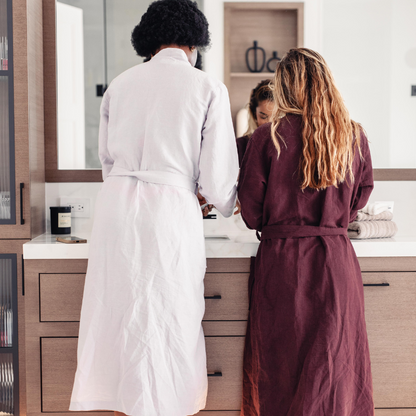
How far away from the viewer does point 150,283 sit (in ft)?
3.67

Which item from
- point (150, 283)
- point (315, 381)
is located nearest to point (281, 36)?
point (150, 283)

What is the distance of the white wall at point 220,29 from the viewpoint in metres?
1.83

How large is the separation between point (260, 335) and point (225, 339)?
10.7 inches

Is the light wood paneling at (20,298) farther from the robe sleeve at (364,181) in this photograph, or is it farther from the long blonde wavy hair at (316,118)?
the robe sleeve at (364,181)

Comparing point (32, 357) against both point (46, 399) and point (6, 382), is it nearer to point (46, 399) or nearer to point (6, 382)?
point (46, 399)

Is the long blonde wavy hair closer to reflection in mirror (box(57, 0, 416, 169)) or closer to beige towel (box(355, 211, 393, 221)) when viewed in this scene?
beige towel (box(355, 211, 393, 221))

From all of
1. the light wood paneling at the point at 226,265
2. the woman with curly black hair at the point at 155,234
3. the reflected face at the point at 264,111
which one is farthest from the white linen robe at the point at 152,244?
the reflected face at the point at 264,111

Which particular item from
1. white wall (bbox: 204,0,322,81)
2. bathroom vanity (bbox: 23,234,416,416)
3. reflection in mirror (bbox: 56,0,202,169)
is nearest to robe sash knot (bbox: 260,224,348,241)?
bathroom vanity (bbox: 23,234,416,416)

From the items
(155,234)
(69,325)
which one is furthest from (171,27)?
(69,325)

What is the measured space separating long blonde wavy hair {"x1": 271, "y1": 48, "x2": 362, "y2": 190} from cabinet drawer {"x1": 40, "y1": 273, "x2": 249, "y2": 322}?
1.63 feet

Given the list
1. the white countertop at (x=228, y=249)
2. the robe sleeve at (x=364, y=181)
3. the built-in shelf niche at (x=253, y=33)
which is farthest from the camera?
the built-in shelf niche at (x=253, y=33)

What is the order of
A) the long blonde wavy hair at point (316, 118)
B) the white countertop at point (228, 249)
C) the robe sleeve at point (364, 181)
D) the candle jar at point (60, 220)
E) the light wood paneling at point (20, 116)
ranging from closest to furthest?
the long blonde wavy hair at point (316, 118)
the robe sleeve at point (364, 181)
the white countertop at point (228, 249)
the light wood paneling at point (20, 116)
the candle jar at point (60, 220)

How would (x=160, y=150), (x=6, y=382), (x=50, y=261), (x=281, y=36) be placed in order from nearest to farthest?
(x=160, y=150) < (x=50, y=261) < (x=6, y=382) < (x=281, y=36)

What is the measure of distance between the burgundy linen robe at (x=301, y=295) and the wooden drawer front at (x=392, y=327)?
0.27 m
